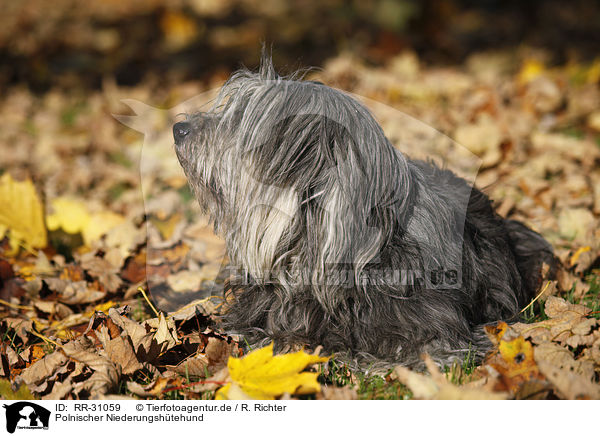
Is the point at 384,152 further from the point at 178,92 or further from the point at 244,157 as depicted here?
the point at 178,92

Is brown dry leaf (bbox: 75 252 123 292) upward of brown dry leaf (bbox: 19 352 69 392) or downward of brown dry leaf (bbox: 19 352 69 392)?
upward

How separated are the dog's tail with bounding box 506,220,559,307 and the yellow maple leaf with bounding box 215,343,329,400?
1.64m

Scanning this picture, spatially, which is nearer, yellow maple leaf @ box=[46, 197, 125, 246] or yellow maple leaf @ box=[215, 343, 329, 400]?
yellow maple leaf @ box=[215, 343, 329, 400]

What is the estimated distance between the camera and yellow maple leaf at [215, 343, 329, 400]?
2.73m

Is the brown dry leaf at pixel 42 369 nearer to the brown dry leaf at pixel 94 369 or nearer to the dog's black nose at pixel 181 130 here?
the brown dry leaf at pixel 94 369

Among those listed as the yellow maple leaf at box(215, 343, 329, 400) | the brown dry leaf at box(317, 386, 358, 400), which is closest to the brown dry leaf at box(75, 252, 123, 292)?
the yellow maple leaf at box(215, 343, 329, 400)

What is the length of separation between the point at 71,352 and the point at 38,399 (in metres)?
0.28

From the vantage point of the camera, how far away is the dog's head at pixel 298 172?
2.84 metres

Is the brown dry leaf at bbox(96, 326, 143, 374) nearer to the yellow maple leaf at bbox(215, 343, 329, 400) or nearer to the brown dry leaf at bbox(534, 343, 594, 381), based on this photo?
the yellow maple leaf at bbox(215, 343, 329, 400)

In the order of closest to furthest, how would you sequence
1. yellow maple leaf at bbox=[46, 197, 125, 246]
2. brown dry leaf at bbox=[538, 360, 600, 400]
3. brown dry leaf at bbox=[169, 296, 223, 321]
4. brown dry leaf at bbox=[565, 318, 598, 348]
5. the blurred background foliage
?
brown dry leaf at bbox=[538, 360, 600, 400]
brown dry leaf at bbox=[565, 318, 598, 348]
brown dry leaf at bbox=[169, 296, 223, 321]
yellow maple leaf at bbox=[46, 197, 125, 246]
the blurred background foliage

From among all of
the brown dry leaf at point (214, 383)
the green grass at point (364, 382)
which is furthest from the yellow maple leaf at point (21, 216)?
the green grass at point (364, 382)

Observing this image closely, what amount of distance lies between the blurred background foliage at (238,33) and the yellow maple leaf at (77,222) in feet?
19.1
